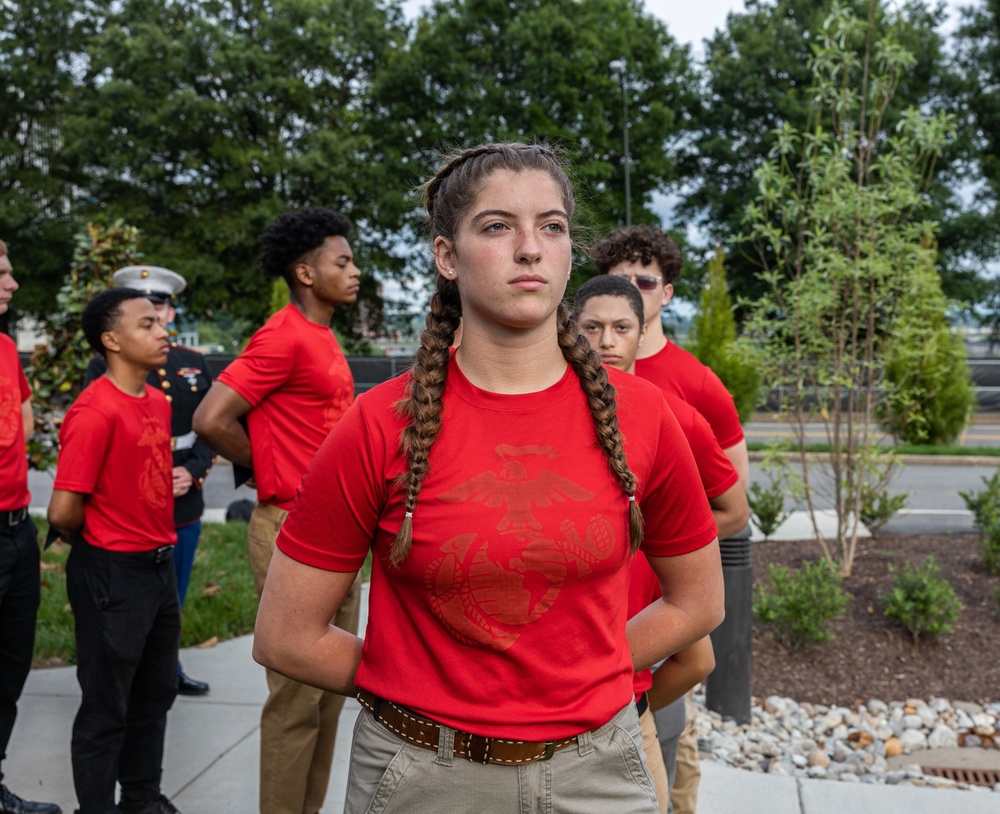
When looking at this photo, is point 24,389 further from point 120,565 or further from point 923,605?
point 923,605

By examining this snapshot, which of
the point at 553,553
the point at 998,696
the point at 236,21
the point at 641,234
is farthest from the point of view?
the point at 236,21

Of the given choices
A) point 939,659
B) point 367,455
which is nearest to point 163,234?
point 939,659

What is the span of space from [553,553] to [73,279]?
7457 mm

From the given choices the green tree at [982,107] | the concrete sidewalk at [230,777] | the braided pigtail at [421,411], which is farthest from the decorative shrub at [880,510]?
the green tree at [982,107]

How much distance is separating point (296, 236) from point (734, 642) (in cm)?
297

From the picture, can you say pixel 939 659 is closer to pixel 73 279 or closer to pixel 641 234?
pixel 641 234

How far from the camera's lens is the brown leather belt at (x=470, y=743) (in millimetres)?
1723

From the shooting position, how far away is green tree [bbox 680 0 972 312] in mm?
32156

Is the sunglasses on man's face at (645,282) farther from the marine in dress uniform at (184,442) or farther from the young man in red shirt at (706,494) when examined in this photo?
the marine in dress uniform at (184,442)

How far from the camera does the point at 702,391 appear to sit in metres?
3.40

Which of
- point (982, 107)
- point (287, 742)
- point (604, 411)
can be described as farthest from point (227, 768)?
point (982, 107)

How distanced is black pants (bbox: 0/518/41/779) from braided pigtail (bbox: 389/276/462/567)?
250 centimetres

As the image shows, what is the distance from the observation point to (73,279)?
8.08m

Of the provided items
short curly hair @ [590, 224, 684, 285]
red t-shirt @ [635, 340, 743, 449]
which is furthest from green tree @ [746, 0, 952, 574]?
red t-shirt @ [635, 340, 743, 449]
